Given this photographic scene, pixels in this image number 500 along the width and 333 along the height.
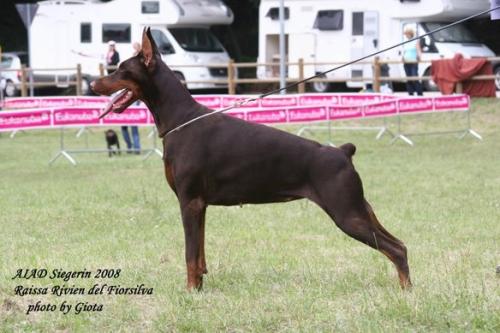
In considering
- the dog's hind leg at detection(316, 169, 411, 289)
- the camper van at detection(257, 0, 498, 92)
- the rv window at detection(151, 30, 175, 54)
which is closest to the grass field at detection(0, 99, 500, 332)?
the dog's hind leg at detection(316, 169, 411, 289)

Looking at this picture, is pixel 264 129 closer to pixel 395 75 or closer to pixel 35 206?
pixel 35 206

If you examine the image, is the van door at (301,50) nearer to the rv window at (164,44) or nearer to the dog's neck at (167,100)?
the rv window at (164,44)

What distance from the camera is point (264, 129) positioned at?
6945 millimetres

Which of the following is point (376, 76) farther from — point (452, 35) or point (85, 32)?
point (85, 32)

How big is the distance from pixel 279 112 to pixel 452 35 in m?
11.9

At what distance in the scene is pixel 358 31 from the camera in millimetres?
30406

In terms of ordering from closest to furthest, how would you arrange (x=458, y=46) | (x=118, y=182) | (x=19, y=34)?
(x=118, y=182) → (x=458, y=46) → (x=19, y=34)

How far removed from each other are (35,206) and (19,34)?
1230 inches

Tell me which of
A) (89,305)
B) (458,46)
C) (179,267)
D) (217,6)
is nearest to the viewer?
(89,305)

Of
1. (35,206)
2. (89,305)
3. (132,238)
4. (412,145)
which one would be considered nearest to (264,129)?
(89,305)

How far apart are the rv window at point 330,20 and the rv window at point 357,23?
0.37m

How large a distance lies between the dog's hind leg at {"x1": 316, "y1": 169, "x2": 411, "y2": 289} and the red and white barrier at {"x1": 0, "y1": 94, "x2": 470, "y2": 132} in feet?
32.8

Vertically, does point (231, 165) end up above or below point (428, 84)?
above

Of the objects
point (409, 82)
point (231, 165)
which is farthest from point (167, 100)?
point (409, 82)
